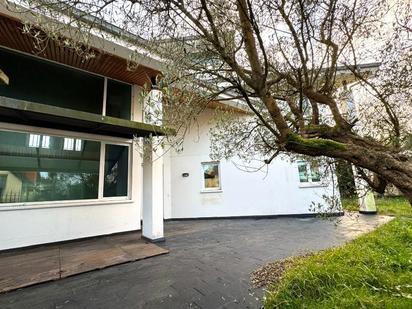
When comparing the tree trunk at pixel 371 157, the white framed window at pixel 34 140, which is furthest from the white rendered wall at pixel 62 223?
the tree trunk at pixel 371 157

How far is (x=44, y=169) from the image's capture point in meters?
5.13

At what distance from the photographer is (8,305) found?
101 inches

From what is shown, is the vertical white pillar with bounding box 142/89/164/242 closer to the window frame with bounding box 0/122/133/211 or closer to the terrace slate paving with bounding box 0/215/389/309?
the terrace slate paving with bounding box 0/215/389/309

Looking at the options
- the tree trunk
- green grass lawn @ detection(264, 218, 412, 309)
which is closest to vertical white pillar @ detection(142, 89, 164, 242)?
green grass lawn @ detection(264, 218, 412, 309)

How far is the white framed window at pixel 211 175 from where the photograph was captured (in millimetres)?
9398

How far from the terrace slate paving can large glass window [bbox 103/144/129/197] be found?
2078 millimetres

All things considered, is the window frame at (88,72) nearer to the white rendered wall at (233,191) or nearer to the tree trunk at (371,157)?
the white rendered wall at (233,191)

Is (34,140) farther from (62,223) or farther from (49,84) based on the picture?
(62,223)

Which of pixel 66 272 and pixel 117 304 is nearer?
pixel 117 304

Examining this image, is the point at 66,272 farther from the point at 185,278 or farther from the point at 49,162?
the point at 49,162

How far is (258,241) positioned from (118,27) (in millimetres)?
4799

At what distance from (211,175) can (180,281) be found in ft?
21.3

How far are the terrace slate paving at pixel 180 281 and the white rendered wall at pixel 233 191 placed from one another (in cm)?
353

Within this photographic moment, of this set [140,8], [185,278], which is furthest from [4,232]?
[140,8]
